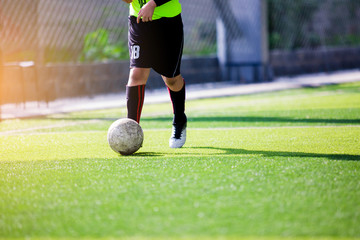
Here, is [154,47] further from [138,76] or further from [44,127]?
[44,127]

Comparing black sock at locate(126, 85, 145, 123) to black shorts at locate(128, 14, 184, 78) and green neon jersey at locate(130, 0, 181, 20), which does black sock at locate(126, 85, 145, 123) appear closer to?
black shorts at locate(128, 14, 184, 78)

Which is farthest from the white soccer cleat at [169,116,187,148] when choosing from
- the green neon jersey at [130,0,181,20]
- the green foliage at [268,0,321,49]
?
the green foliage at [268,0,321,49]

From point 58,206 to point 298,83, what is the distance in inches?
477

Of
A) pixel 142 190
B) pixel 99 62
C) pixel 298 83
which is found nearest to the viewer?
pixel 142 190

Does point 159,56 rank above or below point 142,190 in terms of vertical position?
above

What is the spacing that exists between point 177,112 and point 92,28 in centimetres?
806

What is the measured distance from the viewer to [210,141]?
5793 mm

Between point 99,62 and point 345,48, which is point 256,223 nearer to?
point 99,62

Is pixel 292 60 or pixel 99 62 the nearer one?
pixel 99 62

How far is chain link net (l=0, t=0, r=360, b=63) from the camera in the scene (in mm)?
11680

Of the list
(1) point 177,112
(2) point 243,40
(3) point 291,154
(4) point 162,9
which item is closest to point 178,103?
(1) point 177,112

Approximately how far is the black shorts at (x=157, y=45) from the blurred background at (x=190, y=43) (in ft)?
20.1

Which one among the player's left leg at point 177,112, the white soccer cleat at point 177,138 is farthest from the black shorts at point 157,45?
the white soccer cleat at point 177,138

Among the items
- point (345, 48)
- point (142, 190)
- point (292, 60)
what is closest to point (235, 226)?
point (142, 190)
